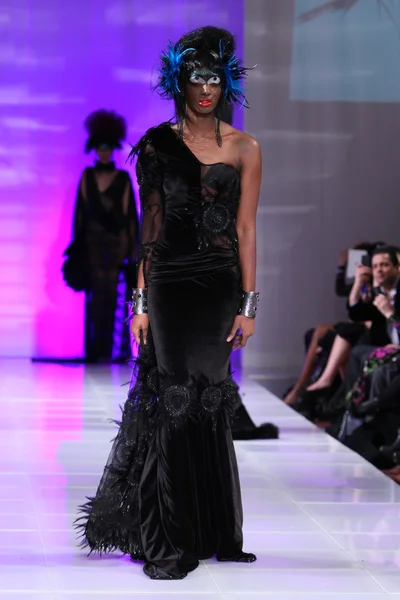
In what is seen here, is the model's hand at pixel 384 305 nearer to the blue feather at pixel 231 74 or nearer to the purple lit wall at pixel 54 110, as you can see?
the blue feather at pixel 231 74

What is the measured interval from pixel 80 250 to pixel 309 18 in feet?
7.46

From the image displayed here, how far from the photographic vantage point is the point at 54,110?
27.9 ft

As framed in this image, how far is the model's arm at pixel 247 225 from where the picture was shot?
2.91m

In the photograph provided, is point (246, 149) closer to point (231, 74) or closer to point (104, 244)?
point (231, 74)

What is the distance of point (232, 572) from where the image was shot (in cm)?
291

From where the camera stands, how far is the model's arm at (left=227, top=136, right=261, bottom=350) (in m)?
2.91

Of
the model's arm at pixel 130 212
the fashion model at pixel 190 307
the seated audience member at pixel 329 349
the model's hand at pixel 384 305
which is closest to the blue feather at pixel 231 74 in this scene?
the fashion model at pixel 190 307

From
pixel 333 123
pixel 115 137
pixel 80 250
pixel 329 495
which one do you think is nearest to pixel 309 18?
pixel 333 123

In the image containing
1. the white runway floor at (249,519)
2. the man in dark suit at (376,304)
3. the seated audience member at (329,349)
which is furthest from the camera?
the seated audience member at (329,349)

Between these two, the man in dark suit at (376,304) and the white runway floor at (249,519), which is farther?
the man in dark suit at (376,304)

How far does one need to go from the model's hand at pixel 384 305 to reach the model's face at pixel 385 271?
213 mm

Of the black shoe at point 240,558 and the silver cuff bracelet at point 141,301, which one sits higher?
the silver cuff bracelet at point 141,301

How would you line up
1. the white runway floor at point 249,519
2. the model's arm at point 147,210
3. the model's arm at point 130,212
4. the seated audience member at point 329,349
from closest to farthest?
the white runway floor at point 249,519 < the model's arm at point 147,210 < the seated audience member at point 329,349 < the model's arm at point 130,212

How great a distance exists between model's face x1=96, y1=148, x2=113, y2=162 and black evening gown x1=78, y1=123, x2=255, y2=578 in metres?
5.52
